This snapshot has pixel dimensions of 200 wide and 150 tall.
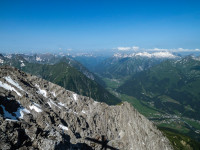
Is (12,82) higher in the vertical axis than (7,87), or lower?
higher

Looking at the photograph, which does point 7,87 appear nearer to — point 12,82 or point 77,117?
point 12,82


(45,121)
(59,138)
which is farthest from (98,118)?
(59,138)

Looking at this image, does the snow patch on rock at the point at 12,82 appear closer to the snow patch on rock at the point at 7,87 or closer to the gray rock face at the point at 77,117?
the gray rock face at the point at 77,117

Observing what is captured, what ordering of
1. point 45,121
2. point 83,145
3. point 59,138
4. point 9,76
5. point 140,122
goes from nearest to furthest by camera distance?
point 59,138 → point 83,145 → point 45,121 → point 140,122 → point 9,76

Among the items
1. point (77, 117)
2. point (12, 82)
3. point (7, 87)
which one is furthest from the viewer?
point (12, 82)

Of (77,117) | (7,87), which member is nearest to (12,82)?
(7,87)

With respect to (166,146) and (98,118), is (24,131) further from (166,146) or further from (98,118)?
(166,146)

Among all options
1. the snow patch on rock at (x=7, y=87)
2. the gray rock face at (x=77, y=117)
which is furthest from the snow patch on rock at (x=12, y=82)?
the snow patch on rock at (x=7, y=87)

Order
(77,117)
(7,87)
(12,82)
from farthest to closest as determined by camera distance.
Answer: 1. (12,82)
2. (77,117)
3. (7,87)
